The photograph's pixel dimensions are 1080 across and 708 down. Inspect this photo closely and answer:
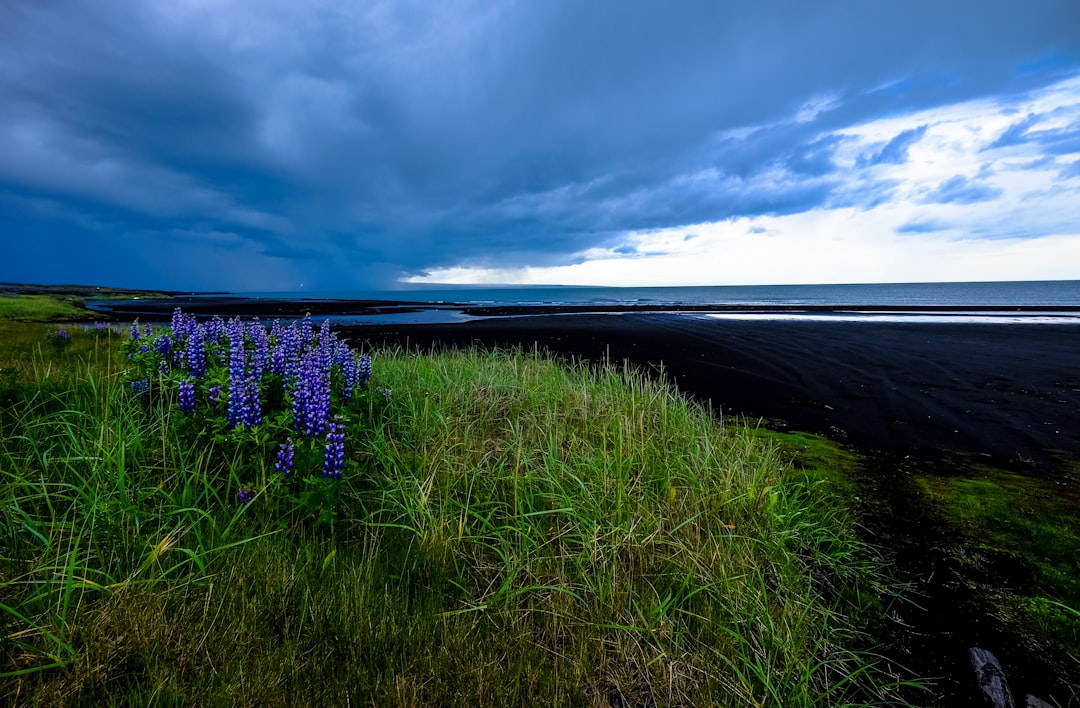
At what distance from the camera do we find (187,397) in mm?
3586

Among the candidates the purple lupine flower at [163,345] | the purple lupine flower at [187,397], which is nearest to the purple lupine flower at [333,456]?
the purple lupine flower at [187,397]

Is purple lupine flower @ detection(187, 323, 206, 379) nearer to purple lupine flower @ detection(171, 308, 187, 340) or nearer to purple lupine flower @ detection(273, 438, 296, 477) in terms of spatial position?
purple lupine flower @ detection(171, 308, 187, 340)

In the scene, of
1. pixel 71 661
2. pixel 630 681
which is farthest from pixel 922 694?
pixel 71 661

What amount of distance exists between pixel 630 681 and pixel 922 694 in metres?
1.72

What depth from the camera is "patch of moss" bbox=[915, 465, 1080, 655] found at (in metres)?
3.10

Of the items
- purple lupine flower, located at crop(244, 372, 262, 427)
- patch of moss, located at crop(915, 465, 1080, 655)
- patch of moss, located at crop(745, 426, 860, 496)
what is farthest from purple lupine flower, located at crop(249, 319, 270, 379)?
patch of moss, located at crop(915, 465, 1080, 655)

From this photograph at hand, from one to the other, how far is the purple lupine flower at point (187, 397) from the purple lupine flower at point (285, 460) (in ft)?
3.36

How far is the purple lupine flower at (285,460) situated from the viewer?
10.3 ft

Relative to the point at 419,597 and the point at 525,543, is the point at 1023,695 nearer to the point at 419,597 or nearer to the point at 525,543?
the point at 525,543

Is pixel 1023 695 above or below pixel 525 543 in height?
below

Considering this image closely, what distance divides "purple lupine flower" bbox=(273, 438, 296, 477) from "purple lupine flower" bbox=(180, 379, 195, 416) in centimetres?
102

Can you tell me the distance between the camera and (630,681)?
2.35 m

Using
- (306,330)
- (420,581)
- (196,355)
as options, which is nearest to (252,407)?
(196,355)

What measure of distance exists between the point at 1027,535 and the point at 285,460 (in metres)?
6.50
